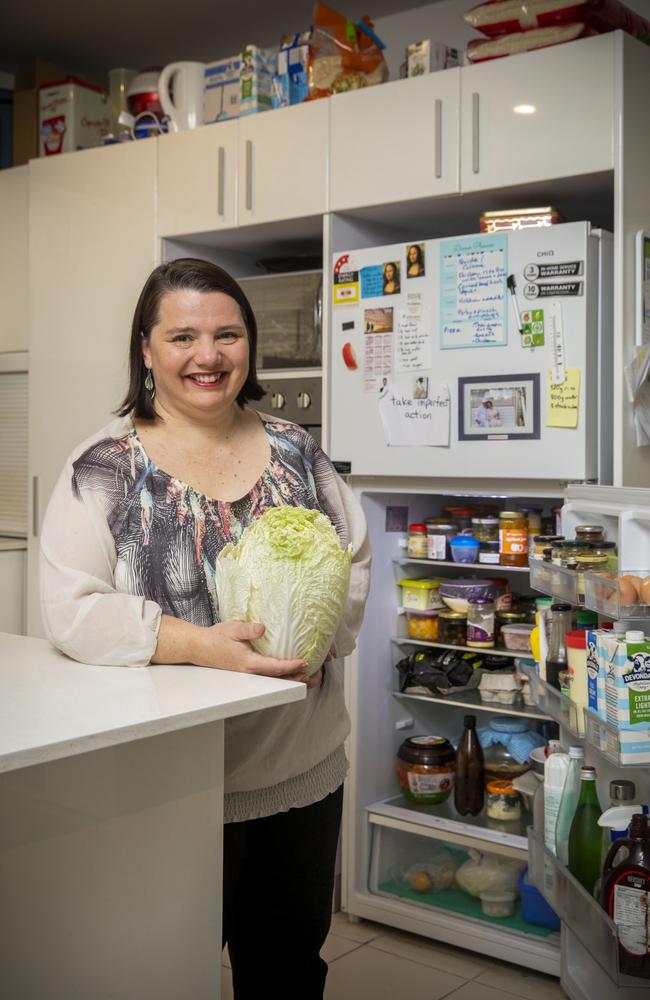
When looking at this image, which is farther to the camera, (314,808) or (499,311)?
(499,311)

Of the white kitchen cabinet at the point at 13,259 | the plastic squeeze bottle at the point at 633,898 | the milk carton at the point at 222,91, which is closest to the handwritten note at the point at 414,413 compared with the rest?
the milk carton at the point at 222,91

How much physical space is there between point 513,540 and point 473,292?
75cm

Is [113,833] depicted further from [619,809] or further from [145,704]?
[619,809]

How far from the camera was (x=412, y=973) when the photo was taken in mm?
3004

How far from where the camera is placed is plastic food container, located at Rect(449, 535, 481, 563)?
10.7ft

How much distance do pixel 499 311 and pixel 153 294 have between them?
4.27 feet

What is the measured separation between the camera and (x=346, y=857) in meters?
3.34

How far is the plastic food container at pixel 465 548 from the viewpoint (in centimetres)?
326

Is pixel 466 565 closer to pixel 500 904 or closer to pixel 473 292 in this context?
pixel 473 292

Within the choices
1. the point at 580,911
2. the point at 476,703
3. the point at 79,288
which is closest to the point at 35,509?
the point at 79,288

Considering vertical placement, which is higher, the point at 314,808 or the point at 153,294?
the point at 153,294

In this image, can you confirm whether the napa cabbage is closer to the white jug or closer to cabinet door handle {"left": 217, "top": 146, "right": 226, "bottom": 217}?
cabinet door handle {"left": 217, "top": 146, "right": 226, "bottom": 217}

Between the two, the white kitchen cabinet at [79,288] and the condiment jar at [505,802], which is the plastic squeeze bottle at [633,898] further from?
the white kitchen cabinet at [79,288]

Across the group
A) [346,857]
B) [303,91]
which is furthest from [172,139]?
[346,857]
